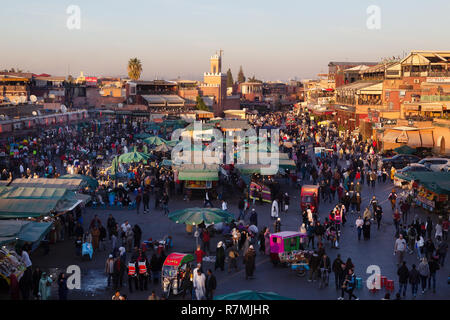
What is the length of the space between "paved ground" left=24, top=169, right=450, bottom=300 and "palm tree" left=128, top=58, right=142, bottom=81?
7832cm

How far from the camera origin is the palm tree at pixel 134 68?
97544 millimetres

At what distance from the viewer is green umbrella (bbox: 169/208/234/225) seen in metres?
15.8

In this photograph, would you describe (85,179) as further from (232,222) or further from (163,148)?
(163,148)

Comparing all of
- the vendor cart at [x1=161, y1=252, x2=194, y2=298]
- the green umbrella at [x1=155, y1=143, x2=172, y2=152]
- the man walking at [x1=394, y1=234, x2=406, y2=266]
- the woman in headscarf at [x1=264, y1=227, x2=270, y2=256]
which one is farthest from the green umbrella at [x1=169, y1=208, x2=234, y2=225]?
the green umbrella at [x1=155, y1=143, x2=172, y2=152]

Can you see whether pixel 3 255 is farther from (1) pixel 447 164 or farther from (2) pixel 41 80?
(2) pixel 41 80

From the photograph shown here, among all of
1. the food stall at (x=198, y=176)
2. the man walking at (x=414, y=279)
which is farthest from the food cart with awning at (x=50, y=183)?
the man walking at (x=414, y=279)

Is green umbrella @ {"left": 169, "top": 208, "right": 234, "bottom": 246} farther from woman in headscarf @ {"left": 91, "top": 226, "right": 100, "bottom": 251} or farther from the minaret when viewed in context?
the minaret

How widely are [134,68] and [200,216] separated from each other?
281 feet

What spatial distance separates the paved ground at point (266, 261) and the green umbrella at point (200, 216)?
1.11 meters

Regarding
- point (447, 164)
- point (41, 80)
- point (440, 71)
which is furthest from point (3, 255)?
point (41, 80)

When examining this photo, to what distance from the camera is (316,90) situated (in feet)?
286

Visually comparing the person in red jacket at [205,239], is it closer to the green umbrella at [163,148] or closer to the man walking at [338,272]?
the man walking at [338,272]

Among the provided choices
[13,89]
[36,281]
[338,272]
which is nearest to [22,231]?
[36,281]

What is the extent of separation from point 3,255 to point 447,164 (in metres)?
22.5
